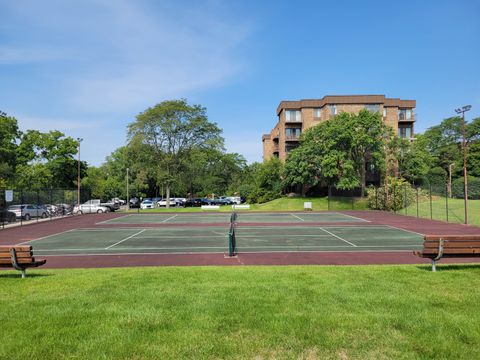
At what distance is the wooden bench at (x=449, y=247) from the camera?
9870 mm

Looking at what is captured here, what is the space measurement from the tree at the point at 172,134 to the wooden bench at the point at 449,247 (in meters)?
49.5

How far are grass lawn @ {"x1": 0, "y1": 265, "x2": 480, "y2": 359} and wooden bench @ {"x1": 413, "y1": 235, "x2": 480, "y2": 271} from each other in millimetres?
1604

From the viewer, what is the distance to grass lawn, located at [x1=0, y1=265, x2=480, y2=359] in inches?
175

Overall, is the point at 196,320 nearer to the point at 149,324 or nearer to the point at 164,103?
the point at 149,324

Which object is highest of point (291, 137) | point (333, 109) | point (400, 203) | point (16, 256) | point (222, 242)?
point (333, 109)

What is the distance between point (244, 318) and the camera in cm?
547

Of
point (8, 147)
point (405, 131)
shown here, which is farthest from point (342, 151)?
point (8, 147)

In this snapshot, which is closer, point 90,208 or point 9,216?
point 9,216

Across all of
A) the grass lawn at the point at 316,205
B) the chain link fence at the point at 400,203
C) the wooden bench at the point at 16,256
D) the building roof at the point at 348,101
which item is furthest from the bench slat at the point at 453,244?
the building roof at the point at 348,101

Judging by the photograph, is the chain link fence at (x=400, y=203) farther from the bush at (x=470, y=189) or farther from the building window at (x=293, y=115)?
the building window at (x=293, y=115)

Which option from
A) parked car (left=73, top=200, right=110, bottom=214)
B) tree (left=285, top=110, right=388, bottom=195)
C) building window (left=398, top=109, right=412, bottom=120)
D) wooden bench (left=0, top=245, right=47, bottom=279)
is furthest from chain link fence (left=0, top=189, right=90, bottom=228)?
building window (left=398, top=109, right=412, bottom=120)

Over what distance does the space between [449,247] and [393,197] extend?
36.7 m

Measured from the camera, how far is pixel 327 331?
16.3 feet

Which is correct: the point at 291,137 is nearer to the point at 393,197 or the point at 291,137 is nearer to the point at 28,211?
the point at 393,197
